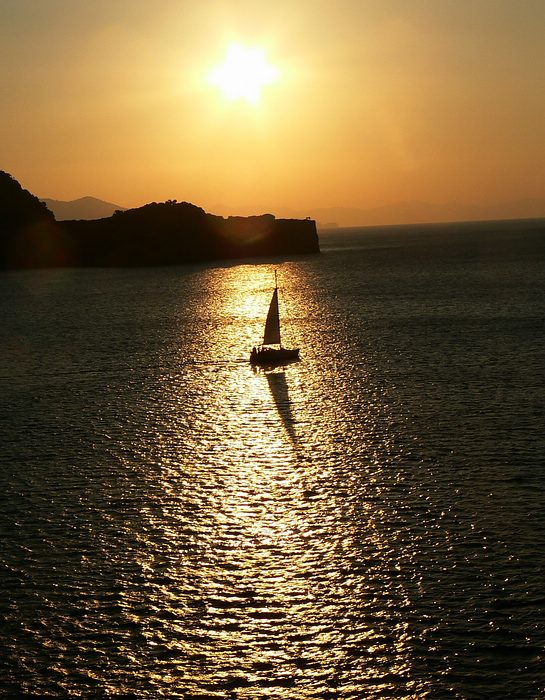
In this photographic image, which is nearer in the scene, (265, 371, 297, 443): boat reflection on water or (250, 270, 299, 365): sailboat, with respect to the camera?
(265, 371, 297, 443): boat reflection on water

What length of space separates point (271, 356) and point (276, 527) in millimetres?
42476

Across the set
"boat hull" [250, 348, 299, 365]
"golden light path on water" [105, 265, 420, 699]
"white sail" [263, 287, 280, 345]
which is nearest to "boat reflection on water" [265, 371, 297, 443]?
"golden light path on water" [105, 265, 420, 699]

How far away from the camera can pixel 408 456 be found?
4344 centimetres

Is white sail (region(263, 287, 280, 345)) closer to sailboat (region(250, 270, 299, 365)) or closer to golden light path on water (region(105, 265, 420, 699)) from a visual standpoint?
sailboat (region(250, 270, 299, 365))

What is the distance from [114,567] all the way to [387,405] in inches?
1130

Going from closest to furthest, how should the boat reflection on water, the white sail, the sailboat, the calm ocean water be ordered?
→ the calm ocean water
the boat reflection on water
the sailboat
the white sail

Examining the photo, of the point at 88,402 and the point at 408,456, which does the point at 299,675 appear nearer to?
the point at 408,456

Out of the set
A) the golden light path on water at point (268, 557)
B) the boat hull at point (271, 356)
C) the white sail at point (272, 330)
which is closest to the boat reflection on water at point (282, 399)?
the golden light path on water at point (268, 557)

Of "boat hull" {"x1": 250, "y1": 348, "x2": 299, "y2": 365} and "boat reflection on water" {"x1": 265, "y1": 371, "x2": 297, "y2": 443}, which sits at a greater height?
"boat hull" {"x1": 250, "y1": 348, "x2": 299, "y2": 365}

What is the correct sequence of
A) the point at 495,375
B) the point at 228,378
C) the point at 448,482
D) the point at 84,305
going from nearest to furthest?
the point at 448,482, the point at 495,375, the point at 228,378, the point at 84,305

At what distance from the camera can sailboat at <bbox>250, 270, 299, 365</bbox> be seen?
250ft

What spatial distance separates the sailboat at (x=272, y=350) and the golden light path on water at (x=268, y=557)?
705 inches

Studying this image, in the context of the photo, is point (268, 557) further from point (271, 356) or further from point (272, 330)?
point (272, 330)

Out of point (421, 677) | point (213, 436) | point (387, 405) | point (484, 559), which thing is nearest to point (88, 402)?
point (213, 436)
